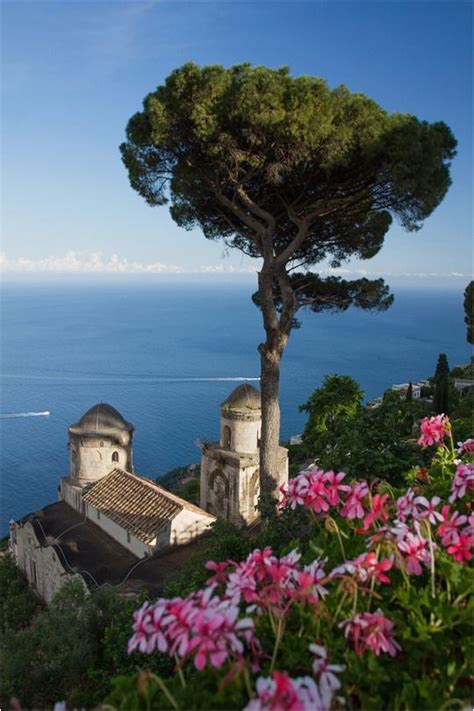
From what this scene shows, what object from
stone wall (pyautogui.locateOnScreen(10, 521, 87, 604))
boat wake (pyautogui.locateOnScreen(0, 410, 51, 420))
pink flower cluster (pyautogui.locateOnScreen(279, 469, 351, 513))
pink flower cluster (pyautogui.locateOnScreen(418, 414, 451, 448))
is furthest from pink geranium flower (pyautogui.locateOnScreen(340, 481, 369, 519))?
boat wake (pyautogui.locateOnScreen(0, 410, 51, 420))

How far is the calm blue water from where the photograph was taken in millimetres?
41156

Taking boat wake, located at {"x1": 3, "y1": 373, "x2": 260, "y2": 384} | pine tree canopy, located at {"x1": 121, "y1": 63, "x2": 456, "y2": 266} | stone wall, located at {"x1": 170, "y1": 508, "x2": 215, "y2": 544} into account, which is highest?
pine tree canopy, located at {"x1": 121, "y1": 63, "x2": 456, "y2": 266}

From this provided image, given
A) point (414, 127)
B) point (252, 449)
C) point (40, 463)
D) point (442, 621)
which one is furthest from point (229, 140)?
point (40, 463)

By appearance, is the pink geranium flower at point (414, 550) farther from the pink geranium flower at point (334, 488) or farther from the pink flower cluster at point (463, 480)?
the pink flower cluster at point (463, 480)

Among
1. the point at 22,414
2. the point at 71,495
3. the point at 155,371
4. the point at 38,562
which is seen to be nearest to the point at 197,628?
the point at 38,562

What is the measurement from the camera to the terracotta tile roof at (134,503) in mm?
13080

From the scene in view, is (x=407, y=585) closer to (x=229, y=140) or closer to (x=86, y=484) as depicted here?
(x=229, y=140)

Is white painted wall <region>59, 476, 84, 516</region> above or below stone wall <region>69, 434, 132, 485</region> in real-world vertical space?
below

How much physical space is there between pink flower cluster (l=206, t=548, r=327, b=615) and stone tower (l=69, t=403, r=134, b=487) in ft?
43.1

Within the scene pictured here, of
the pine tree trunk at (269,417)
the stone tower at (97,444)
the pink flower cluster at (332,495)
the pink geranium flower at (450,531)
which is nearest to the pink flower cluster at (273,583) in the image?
the pink flower cluster at (332,495)

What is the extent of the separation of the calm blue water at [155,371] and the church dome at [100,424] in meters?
18.6

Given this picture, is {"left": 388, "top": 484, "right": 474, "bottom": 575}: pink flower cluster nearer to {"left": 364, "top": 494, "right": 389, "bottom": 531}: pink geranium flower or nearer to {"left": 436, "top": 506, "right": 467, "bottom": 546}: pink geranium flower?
{"left": 436, "top": 506, "right": 467, "bottom": 546}: pink geranium flower

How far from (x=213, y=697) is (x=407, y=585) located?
1.58 meters

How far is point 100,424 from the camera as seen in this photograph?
16016 mm
